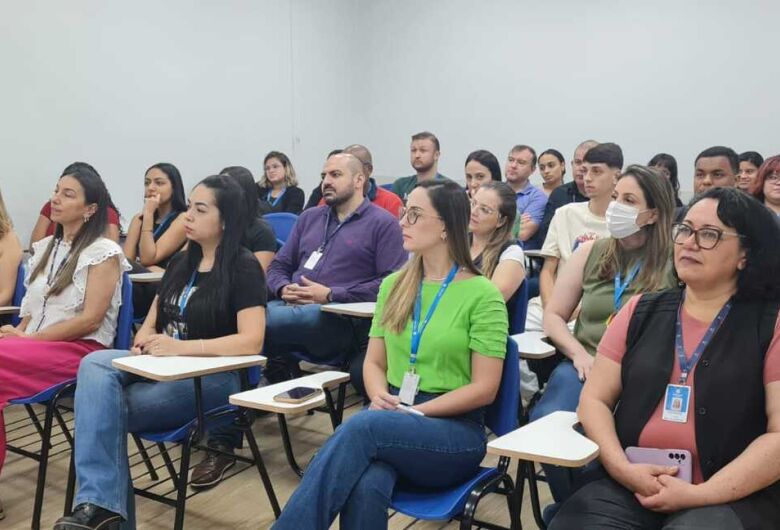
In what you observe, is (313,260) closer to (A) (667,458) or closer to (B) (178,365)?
(B) (178,365)

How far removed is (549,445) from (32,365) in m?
1.92

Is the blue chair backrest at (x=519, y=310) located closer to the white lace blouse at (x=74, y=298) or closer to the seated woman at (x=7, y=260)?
the white lace blouse at (x=74, y=298)

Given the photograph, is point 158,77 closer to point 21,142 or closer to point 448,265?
point 21,142

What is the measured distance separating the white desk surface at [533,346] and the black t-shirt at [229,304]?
92 cm

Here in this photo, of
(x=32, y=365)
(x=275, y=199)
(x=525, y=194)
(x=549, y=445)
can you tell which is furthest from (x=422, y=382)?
(x=275, y=199)

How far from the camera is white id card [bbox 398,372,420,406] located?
1.99m

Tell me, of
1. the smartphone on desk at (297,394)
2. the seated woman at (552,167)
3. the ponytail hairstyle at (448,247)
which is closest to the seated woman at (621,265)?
the ponytail hairstyle at (448,247)

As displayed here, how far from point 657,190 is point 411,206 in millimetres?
885

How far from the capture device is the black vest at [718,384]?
1.56m

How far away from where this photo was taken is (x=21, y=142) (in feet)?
16.3

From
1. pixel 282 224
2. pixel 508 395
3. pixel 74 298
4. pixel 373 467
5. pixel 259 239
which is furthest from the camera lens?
pixel 282 224

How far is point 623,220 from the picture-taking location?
7.84 ft

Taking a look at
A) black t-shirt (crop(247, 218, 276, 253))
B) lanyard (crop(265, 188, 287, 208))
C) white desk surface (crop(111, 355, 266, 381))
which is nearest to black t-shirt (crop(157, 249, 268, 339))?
white desk surface (crop(111, 355, 266, 381))

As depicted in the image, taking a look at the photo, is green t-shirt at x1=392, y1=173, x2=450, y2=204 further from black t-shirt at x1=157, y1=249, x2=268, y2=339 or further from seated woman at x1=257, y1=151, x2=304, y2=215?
black t-shirt at x1=157, y1=249, x2=268, y2=339
